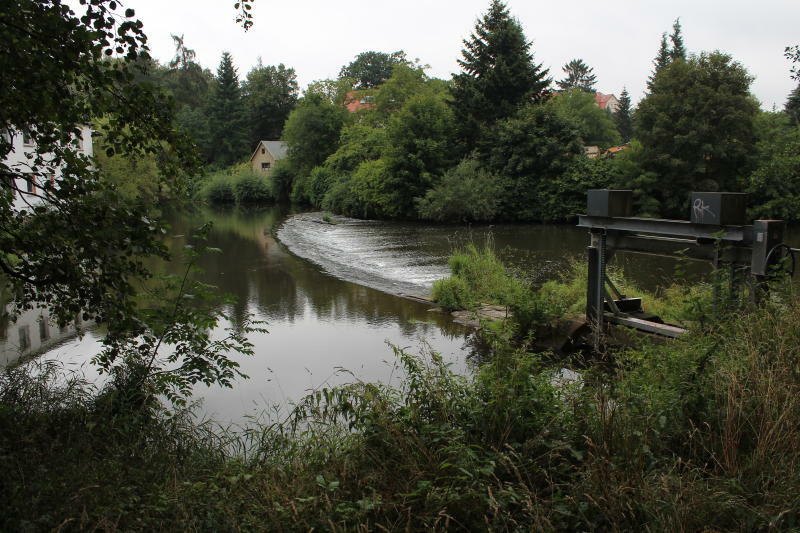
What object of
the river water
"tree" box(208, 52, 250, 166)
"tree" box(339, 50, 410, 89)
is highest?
"tree" box(339, 50, 410, 89)

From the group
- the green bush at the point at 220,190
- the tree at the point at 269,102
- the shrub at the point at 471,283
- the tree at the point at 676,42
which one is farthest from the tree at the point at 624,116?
the shrub at the point at 471,283

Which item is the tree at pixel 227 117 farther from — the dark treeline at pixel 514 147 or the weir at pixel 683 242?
the weir at pixel 683 242

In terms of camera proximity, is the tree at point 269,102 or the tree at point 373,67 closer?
the tree at point 269,102

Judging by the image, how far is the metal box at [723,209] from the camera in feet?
25.9

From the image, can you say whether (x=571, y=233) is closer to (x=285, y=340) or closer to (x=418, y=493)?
(x=285, y=340)

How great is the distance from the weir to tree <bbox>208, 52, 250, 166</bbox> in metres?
67.9

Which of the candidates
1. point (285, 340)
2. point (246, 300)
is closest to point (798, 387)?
point (285, 340)

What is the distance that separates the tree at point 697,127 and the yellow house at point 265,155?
4688cm

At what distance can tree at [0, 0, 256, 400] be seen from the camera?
3.63 meters

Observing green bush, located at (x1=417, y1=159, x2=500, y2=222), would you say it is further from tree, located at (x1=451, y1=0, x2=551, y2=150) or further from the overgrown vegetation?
the overgrown vegetation

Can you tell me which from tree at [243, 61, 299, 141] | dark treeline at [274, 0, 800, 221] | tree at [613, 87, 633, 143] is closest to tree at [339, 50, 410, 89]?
tree at [243, 61, 299, 141]

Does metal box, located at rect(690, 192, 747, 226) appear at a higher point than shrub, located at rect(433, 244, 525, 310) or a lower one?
higher

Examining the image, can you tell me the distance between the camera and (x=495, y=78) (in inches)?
1462

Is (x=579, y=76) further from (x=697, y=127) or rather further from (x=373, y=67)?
(x=697, y=127)
